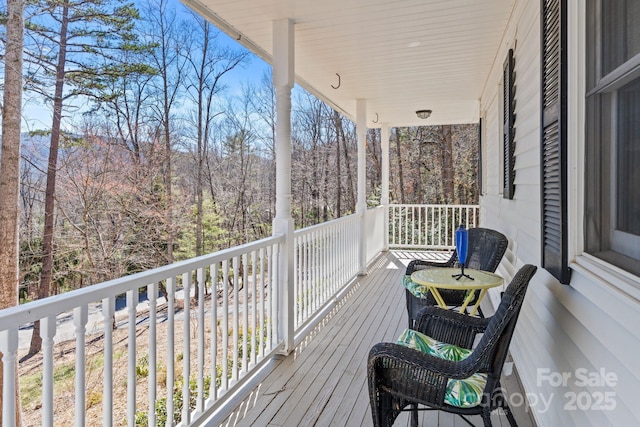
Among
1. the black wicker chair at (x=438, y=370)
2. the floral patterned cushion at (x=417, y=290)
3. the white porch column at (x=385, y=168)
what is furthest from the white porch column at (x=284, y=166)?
the white porch column at (x=385, y=168)

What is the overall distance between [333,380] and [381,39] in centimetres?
293

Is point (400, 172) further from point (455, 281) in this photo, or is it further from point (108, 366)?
point (108, 366)

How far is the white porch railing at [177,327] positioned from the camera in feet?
4.35

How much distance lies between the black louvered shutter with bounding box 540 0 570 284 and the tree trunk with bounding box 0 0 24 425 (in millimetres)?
5968

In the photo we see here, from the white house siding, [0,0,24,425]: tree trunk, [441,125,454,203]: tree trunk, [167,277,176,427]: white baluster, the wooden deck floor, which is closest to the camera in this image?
the white house siding

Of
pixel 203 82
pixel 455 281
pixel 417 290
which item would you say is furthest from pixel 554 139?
pixel 203 82

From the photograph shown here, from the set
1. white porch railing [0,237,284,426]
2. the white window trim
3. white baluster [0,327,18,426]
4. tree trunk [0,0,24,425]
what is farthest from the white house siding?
tree trunk [0,0,24,425]

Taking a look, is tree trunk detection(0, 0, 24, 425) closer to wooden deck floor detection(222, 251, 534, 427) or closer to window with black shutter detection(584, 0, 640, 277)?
wooden deck floor detection(222, 251, 534, 427)

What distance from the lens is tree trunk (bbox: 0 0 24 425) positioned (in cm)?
518

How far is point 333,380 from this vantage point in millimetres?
2736

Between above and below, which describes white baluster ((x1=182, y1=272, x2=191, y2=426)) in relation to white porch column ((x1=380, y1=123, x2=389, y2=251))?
below

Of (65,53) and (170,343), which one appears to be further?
(65,53)

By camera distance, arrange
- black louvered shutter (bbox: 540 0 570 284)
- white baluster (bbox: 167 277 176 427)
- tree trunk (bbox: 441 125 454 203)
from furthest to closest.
A: tree trunk (bbox: 441 125 454 203) → white baluster (bbox: 167 277 176 427) → black louvered shutter (bbox: 540 0 570 284)

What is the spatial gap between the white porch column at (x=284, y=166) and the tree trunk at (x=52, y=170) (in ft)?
20.8
